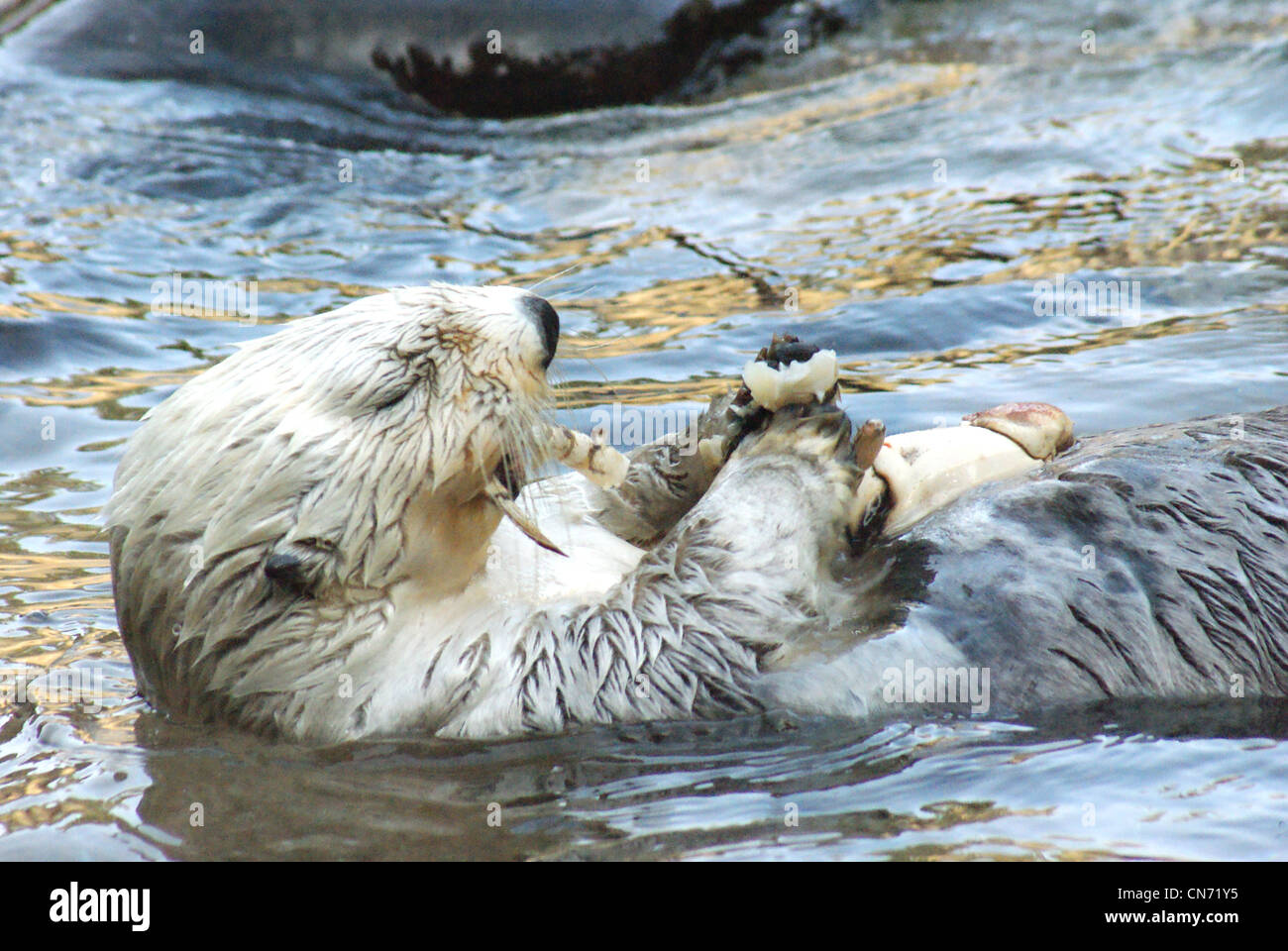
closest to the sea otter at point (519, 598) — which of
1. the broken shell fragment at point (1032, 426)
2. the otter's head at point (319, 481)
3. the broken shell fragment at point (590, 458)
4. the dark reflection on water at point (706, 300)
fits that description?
the otter's head at point (319, 481)

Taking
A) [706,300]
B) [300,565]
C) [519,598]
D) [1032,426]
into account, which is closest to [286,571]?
[300,565]

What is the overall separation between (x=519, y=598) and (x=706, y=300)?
3828 millimetres

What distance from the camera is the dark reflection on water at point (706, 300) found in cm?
295

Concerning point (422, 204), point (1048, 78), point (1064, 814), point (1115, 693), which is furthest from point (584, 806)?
point (1048, 78)

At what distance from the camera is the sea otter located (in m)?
3.19

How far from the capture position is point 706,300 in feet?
23.2

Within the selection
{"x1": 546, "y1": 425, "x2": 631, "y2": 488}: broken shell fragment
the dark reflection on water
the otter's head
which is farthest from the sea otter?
{"x1": 546, "y1": 425, "x2": 631, "y2": 488}: broken shell fragment

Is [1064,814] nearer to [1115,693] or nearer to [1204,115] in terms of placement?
[1115,693]

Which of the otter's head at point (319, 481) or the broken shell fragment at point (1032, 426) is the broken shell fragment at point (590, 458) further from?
the broken shell fragment at point (1032, 426)

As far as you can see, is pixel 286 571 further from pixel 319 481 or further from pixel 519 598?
pixel 519 598

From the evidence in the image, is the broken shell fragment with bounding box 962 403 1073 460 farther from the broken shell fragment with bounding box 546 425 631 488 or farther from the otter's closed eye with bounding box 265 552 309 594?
the otter's closed eye with bounding box 265 552 309 594

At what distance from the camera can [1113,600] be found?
325 centimetres

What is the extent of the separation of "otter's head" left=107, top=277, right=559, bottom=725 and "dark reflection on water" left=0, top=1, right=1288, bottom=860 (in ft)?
0.88
